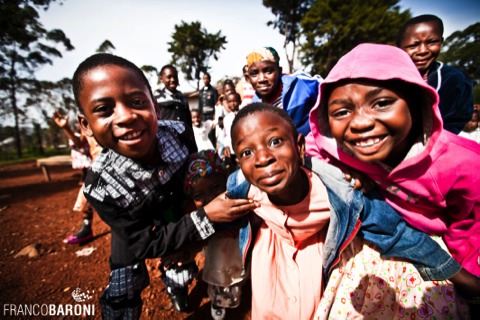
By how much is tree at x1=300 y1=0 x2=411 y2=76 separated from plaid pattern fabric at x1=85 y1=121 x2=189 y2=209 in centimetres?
1907

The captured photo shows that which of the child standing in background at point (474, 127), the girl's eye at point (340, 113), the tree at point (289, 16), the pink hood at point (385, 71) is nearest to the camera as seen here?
the pink hood at point (385, 71)

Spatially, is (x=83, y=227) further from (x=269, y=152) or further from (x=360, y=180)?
(x=360, y=180)

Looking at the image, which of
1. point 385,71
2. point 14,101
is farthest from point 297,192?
point 14,101

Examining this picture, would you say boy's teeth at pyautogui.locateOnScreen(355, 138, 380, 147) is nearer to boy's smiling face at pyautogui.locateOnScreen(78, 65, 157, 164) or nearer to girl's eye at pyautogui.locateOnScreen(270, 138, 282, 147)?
girl's eye at pyautogui.locateOnScreen(270, 138, 282, 147)

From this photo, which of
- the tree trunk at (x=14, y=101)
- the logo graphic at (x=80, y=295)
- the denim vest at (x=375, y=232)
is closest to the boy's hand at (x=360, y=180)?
the denim vest at (x=375, y=232)

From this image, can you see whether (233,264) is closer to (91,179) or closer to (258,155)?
(258,155)

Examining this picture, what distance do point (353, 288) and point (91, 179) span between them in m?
1.65

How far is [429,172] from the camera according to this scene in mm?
1031

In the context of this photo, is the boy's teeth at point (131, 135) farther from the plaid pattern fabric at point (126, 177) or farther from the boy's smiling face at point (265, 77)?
the boy's smiling face at point (265, 77)

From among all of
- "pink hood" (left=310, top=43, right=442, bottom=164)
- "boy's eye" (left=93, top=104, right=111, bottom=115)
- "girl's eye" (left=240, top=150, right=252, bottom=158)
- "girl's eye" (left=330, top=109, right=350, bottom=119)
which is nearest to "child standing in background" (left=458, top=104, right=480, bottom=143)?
"pink hood" (left=310, top=43, right=442, bottom=164)

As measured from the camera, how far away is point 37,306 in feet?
6.67

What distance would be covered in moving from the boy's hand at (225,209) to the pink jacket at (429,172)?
2.13 feet

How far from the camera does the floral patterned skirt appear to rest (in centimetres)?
110

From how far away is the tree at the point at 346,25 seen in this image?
15531 mm
